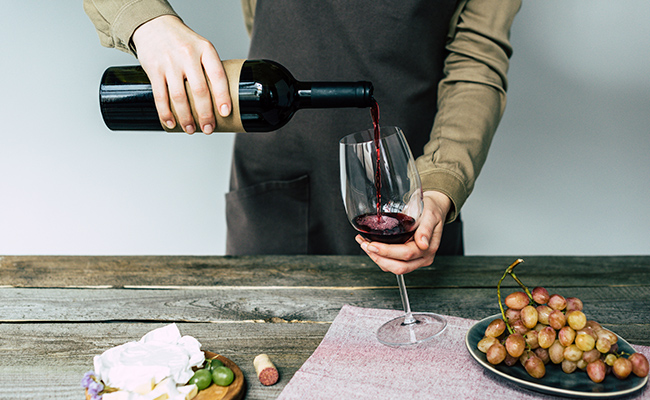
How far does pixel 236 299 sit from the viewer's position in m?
1.00

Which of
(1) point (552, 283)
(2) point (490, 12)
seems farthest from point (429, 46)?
(1) point (552, 283)

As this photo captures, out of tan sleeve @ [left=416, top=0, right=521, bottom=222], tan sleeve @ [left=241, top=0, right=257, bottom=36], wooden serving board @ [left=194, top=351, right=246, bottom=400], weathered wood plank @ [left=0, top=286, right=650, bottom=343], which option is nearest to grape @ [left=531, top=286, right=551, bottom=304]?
weathered wood plank @ [left=0, top=286, right=650, bottom=343]

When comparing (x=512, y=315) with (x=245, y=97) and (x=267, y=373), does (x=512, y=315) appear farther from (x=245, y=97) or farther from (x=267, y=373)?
(x=245, y=97)

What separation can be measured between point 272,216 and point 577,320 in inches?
38.8

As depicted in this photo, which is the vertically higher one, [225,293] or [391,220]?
[391,220]

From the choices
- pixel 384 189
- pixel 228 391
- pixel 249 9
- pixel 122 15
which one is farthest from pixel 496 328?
pixel 249 9

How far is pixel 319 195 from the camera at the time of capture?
1472 millimetres

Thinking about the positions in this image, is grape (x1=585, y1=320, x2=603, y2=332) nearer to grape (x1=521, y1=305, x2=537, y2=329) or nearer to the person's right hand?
grape (x1=521, y1=305, x2=537, y2=329)

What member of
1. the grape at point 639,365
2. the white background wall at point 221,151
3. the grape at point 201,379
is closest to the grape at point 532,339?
the grape at point 639,365

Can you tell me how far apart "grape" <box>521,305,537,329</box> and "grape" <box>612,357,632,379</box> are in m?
0.11

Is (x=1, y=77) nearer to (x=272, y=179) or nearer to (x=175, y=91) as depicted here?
(x=272, y=179)

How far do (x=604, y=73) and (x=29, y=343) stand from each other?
6.85ft

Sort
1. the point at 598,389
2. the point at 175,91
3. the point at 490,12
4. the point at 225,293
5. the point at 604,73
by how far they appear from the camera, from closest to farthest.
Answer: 1. the point at 598,389
2. the point at 175,91
3. the point at 225,293
4. the point at 490,12
5. the point at 604,73

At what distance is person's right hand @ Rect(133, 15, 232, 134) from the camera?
2.58ft
